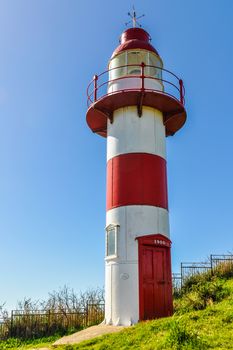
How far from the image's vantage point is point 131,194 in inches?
597

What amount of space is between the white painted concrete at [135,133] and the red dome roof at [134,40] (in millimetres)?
3041

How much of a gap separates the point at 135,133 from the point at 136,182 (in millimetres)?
2070

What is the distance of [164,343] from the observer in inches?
355

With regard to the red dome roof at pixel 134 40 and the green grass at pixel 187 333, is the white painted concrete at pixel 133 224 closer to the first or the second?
the green grass at pixel 187 333

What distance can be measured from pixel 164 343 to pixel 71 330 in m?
8.78

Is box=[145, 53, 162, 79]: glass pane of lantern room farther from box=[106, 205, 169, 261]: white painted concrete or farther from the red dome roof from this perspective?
box=[106, 205, 169, 261]: white painted concrete

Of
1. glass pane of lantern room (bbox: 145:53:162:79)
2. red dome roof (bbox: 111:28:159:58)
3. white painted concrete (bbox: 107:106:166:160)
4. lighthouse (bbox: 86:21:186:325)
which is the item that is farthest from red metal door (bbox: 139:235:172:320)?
red dome roof (bbox: 111:28:159:58)

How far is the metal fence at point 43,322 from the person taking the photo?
16750mm

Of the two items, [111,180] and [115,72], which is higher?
[115,72]

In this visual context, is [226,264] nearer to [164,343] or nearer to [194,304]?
[194,304]

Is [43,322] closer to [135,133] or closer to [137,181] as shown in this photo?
[137,181]

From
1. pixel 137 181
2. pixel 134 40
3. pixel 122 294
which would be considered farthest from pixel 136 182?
pixel 134 40

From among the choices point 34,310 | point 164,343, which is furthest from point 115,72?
point 164,343

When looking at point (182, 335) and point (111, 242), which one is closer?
point (182, 335)
